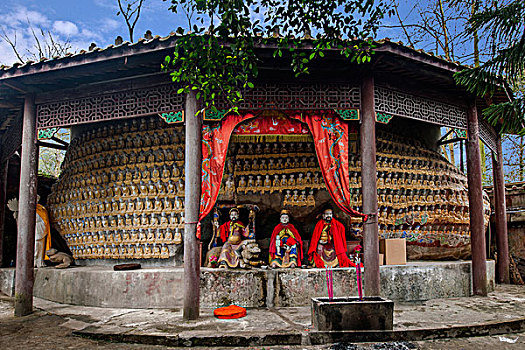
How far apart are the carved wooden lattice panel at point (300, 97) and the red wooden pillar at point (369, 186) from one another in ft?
0.74

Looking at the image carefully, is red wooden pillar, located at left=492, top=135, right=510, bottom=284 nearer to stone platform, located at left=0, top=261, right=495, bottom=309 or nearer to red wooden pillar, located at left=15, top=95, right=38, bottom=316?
stone platform, located at left=0, top=261, right=495, bottom=309

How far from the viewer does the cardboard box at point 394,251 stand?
8711 mm

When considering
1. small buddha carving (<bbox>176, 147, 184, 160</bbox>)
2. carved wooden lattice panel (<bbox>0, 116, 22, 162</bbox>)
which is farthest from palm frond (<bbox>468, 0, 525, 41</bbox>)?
carved wooden lattice panel (<bbox>0, 116, 22, 162</bbox>)

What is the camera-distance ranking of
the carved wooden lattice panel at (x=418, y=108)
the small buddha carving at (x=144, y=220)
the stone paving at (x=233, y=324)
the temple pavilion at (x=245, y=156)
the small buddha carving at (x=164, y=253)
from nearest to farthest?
the stone paving at (x=233, y=324)
the temple pavilion at (x=245, y=156)
the carved wooden lattice panel at (x=418, y=108)
the small buddha carving at (x=164, y=253)
the small buddha carving at (x=144, y=220)

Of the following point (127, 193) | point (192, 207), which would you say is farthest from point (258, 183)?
point (127, 193)

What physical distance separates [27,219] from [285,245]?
17.5 feet

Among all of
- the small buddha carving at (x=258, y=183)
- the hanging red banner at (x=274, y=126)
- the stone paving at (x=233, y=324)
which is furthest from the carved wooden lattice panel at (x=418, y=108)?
the stone paving at (x=233, y=324)

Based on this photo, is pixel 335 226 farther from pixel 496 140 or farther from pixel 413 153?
pixel 496 140

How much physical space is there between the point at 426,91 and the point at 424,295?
437cm

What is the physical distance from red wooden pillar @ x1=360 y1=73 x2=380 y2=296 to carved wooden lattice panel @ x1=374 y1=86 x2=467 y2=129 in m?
0.26

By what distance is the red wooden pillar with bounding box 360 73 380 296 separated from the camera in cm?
728

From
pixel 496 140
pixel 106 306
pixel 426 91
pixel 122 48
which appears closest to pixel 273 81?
pixel 122 48

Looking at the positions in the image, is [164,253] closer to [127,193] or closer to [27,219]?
[127,193]

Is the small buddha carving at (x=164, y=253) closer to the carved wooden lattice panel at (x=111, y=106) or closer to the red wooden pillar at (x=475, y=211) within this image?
the carved wooden lattice panel at (x=111, y=106)
